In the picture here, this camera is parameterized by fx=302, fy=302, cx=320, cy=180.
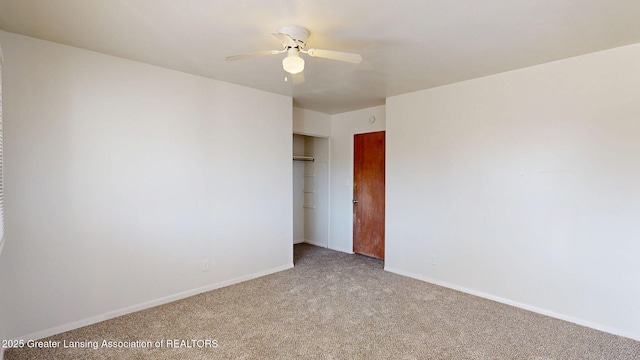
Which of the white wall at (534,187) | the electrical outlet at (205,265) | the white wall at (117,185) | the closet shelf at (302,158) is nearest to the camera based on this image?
the white wall at (117,185)

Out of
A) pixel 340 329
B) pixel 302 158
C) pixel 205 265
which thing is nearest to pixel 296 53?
pixel 340 329

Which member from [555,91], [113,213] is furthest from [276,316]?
[555,91]

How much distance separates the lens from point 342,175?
516 centimetres

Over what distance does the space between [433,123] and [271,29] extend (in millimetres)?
2321

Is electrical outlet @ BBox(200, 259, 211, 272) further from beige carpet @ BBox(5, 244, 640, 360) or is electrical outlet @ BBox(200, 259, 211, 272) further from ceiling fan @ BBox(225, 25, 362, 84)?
ceiling fan @ BBox(225, 25, 362, 84)

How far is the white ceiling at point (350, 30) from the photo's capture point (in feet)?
6.21

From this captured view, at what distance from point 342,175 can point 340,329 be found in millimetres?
2933

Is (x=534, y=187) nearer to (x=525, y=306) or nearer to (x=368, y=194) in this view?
(x=525, y=306)

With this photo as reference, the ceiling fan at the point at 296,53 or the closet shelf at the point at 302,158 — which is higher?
the ceiling fan at the point at 296,53

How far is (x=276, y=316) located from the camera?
278 centimetres

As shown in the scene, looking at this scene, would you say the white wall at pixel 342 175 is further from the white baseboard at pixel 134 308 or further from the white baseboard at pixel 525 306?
the white baseboard at pixel 134 308

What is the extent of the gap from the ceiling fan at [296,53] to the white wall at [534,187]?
1.95 m

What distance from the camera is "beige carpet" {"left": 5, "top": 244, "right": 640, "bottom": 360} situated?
7.33 feet

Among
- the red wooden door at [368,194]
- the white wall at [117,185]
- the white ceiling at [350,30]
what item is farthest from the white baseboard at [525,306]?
the white ceiling at [350,30]
